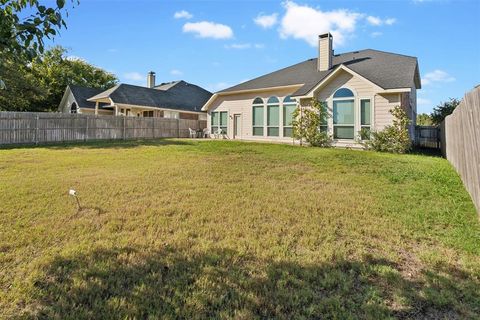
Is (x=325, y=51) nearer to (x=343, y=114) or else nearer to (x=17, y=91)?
(x=343, y=114)

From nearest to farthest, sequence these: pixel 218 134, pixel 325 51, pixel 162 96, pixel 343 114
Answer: pixel 343 114
pixel 325 51
pixel 218 134
pixel 162 96

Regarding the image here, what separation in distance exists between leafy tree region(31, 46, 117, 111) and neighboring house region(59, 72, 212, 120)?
412 centimetres

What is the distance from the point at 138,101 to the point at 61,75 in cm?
1702

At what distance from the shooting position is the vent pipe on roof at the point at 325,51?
18703 millimetres

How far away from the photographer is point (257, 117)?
20.2m

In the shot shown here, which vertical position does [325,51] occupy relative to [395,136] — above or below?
above

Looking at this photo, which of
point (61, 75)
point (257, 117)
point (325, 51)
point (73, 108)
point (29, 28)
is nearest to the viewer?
point (29, 28)

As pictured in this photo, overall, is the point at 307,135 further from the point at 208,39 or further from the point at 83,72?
the point at 83,72

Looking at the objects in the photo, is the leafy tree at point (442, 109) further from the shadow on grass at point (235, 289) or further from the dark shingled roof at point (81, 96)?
the dark shingled roof at point (81, 96)

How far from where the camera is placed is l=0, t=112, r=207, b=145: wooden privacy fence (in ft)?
51.5

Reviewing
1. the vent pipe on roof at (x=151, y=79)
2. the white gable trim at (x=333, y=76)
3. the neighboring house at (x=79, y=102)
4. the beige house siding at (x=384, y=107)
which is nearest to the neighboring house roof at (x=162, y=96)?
the neighboring house at (x=79, y=102)

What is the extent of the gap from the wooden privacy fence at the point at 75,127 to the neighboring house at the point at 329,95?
4061mm

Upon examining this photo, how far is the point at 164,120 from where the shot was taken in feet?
77.0

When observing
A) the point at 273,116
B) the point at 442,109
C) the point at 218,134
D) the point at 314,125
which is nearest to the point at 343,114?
A: the point at 314,125
